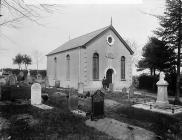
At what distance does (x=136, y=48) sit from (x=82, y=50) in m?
36.1

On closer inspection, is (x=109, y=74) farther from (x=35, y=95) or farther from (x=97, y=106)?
(x=97, y=106)

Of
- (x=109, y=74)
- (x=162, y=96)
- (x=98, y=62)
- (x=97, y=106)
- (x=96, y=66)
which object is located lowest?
(x=97, y=106)

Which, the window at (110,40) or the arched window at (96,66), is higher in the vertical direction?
the window at (110,40)

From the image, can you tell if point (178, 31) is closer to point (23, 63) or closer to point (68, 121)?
point (68, 121)

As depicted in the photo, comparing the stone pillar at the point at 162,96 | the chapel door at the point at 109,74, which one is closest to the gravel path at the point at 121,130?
the stone pillar at the point at 162,96

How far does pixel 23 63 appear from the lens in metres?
65.5

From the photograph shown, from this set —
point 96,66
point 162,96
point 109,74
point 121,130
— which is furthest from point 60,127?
point 109,74

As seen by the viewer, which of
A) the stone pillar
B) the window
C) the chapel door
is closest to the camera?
the stone pillar

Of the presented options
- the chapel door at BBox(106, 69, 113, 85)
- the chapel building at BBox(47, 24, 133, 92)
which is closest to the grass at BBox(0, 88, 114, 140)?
the chapel building at BBox(47, 24, 133, 92)

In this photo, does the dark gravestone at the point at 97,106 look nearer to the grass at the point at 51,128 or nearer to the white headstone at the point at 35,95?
the grass at the point at 51,128

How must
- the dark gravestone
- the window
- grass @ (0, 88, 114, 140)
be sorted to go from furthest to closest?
1. the window
2. the dark gravestone
3. grass @ (0, 88, 114, 140)

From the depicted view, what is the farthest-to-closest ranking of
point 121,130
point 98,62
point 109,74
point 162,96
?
point 109,74
point 98,62
point 162,96
point 121,130

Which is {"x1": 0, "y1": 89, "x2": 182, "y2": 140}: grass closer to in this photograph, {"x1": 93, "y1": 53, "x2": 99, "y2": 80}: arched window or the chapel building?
the chapel building

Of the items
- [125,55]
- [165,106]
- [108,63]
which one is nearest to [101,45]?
[108,63]
